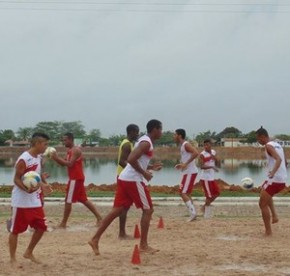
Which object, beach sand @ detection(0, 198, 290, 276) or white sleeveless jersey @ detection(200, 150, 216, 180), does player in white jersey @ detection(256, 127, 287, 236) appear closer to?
beach sand @ detection(0, 198, 290, 276)

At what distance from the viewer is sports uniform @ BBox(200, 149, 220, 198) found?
14.4m

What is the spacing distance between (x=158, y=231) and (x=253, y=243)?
1987mm

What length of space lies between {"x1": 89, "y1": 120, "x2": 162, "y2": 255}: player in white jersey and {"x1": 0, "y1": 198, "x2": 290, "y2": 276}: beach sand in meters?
0.32

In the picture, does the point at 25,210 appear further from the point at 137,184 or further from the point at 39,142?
the point at 137,184

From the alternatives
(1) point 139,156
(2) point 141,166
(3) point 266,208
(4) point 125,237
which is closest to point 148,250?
(2) point 141,166

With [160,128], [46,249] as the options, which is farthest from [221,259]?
[46,249]

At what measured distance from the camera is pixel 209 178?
14.5 meters

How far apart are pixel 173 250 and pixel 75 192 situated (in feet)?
10.3

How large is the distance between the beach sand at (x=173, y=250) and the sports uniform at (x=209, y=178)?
1263 millimetres

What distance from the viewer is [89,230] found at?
1156cm

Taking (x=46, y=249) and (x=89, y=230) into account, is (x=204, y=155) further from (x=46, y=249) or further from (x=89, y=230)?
(x=46, y=249)

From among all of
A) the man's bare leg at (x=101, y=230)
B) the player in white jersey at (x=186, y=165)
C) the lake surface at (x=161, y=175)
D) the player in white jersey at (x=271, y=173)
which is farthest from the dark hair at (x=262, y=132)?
the lake surface at (x=161, y=175)

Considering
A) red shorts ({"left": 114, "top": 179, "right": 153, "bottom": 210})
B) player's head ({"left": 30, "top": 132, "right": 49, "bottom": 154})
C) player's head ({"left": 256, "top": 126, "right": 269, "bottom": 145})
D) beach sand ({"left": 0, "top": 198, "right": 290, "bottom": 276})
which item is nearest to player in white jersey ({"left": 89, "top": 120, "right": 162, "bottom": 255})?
red shorts ({"left": 114, "top": 179, "right": 153, "bottom": 210})

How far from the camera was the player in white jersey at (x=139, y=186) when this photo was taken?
8945 millimetres
